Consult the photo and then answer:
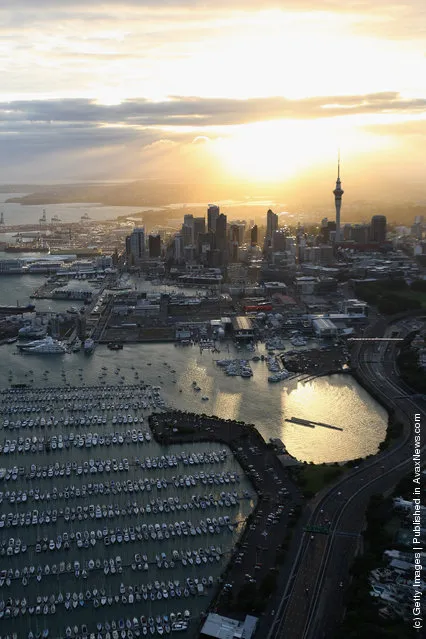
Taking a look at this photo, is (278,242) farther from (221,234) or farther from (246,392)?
(246,392)

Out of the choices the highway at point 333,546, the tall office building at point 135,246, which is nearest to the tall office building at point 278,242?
the tall office building at point 135,246

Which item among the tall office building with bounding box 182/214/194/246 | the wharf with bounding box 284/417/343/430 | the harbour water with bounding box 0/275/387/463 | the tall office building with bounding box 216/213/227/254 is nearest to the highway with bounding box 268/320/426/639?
the harbour water with bounding box 0/275/387/463

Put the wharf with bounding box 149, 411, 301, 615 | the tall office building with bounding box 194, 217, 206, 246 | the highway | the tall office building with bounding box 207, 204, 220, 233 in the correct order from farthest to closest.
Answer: the tall office building with bounding box 207, 204, 220, 233
the tall office building with bounding box 194, 217, 206, 246
the wharf with bounding box 149, 411, 301, 615
the highway

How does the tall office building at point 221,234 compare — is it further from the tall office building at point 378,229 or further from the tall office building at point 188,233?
the tall office building at point 378,229

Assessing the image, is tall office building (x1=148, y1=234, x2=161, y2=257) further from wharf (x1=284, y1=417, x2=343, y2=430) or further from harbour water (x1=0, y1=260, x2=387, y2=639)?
wharf (x1=284, y1=417, x2=343, y2=430)

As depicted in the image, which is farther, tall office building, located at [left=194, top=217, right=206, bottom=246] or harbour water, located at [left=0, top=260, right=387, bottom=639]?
tall office building, located at [left=194, top=217, right=206, bottom=246]

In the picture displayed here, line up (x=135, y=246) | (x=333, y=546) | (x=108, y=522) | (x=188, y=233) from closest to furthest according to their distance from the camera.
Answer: (x=333, y=546) → (x=108, y=522) → (x=135, y=246) → (x=188, y=233)

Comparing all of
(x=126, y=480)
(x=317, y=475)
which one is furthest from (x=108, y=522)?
(x=317, y=475)

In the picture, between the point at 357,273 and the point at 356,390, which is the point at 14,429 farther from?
the point at 357,273
